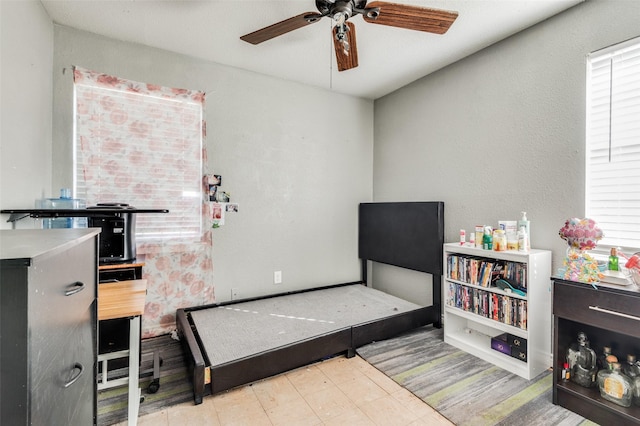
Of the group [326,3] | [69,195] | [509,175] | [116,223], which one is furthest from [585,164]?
[69,195]

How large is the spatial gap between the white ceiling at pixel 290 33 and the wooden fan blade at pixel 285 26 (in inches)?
10.8

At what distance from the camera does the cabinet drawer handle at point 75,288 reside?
0.75 m

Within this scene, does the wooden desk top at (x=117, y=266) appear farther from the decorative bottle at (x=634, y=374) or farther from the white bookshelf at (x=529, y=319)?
the decorative bottle at (x=634, y=374)

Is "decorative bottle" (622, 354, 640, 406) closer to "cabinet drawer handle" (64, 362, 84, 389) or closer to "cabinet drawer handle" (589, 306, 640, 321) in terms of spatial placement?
"cabinet drawer handle" (589, 306, 640, 321)

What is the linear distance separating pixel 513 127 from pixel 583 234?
0.99 metres

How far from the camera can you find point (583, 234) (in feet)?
5.39

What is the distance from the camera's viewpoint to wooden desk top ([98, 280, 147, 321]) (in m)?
1.30

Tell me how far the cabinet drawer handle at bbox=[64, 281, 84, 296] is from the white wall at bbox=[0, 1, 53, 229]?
1039 mm

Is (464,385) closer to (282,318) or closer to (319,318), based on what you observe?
(319,318)

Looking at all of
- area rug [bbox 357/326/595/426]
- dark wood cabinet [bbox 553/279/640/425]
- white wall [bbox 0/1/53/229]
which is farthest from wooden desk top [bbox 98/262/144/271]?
dark wood cabinet [bbox 553/279/640/425]

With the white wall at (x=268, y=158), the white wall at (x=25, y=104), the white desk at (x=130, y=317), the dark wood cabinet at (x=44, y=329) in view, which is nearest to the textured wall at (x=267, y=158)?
the white wall at (x=268, y=158)

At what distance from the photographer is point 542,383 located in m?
1.87

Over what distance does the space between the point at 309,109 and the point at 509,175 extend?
79.2 inches

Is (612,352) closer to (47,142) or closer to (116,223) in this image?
(116,223)
